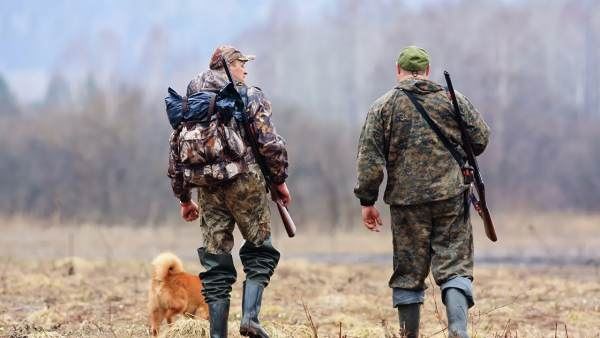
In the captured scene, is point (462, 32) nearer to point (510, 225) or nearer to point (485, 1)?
point (485, 1)

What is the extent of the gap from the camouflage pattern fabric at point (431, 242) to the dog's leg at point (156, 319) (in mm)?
2188

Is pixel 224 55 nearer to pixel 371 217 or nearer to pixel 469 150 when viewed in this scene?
pixel 371 217

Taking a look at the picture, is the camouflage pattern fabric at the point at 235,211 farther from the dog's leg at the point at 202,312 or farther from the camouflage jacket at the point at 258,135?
the dog's leg at the point at 202,312

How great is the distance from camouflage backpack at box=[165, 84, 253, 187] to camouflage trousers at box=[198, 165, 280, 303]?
0.42 ft

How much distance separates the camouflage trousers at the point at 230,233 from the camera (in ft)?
19.1

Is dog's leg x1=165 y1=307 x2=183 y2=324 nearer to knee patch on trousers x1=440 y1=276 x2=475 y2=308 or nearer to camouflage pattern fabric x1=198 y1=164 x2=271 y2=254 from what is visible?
camouflage pattern fabric x1=198 y1=164 x2=271 y2=254

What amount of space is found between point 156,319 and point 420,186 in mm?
2681

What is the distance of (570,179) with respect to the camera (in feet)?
117

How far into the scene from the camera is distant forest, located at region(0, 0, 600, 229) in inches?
1364

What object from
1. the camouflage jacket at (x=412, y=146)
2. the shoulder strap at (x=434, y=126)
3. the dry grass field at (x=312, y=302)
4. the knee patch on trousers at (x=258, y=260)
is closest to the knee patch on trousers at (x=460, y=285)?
the dry grass field at (x=312, y=302)

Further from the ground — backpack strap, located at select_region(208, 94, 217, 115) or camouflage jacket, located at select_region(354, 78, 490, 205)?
backpack strap, located at select_region(208, 94, 217, 115)

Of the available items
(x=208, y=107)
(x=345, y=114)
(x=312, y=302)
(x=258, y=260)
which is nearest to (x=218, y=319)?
(x=258, y=260)

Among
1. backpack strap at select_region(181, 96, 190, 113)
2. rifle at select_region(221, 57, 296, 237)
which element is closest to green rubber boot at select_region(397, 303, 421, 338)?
rifle at select_region(221, 57, 296, 237)

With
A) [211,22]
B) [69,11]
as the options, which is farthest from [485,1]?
[69,11]
